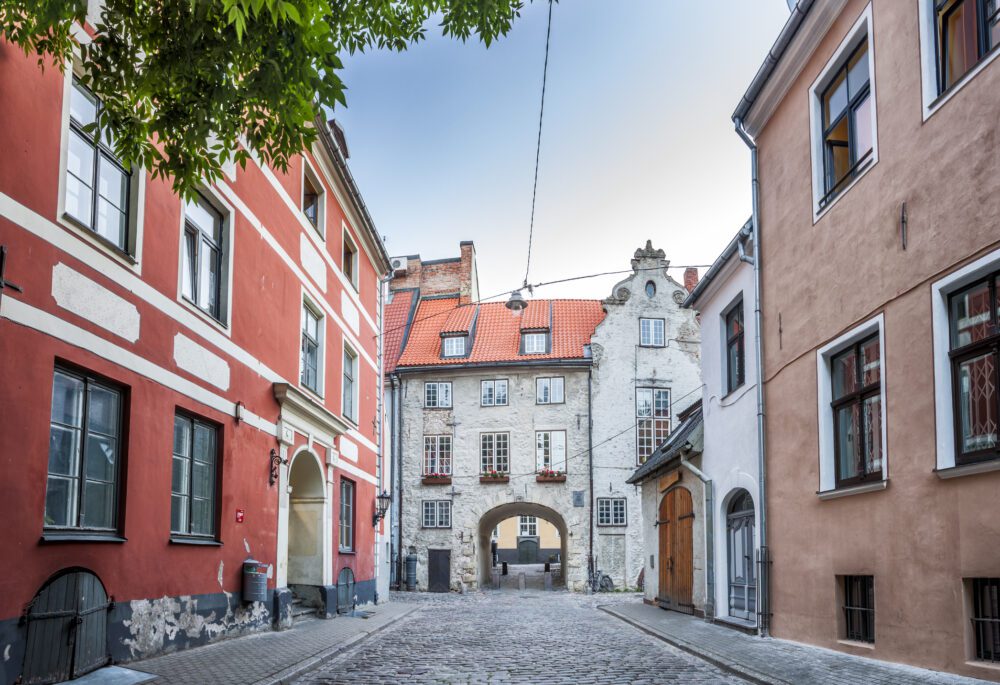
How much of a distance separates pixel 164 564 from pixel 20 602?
3089 millimetres

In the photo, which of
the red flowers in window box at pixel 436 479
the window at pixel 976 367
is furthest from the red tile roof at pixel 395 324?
the window at pixel 976 367

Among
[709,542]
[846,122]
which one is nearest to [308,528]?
[709,542]

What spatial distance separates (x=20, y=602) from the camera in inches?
303

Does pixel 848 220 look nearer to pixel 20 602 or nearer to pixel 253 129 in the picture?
pixel 253 129

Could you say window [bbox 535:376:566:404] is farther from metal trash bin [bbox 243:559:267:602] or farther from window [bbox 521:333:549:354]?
metal trash bin [bbox 243:559:267:602]

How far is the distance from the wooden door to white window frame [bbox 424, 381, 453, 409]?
5.42 metres

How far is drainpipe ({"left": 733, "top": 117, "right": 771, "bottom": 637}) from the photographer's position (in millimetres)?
13594

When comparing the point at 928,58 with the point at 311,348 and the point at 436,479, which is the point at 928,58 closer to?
the point at 311,348

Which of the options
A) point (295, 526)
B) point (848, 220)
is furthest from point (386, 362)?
point (848, 220)

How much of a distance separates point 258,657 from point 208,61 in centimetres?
717

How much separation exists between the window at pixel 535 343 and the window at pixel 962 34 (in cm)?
2868

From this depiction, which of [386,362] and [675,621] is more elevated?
[386,362]

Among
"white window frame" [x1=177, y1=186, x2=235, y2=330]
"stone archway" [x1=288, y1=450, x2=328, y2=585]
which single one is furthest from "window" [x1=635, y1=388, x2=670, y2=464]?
"white window frame" [x1=177, y1=186, x2=235, y2=330]

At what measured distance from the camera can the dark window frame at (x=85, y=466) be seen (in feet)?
28.1
